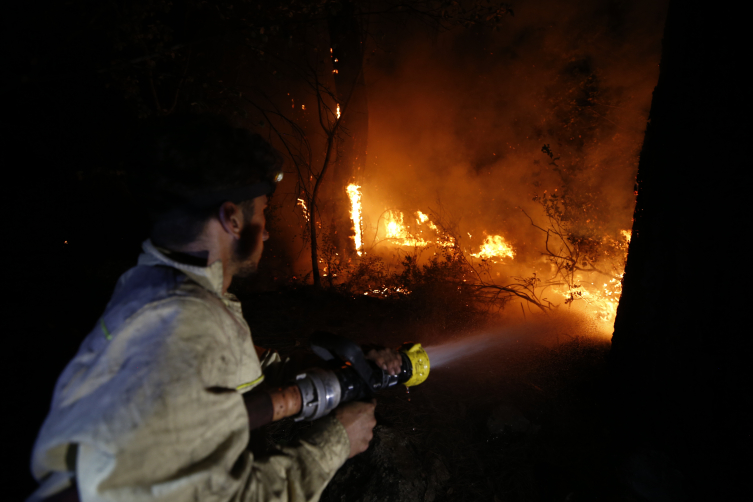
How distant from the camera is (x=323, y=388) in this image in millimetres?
1714

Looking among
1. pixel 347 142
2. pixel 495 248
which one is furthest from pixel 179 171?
pixel 495 248

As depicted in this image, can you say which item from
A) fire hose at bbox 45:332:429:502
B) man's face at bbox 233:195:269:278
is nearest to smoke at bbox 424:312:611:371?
fire hose at bbox 45:332:429:502

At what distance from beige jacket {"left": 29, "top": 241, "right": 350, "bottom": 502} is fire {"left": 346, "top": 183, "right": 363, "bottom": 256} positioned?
8.78 metres

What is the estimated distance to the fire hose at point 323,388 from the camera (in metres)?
1.61

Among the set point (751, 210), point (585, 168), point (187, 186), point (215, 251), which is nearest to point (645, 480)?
point (751, 210)

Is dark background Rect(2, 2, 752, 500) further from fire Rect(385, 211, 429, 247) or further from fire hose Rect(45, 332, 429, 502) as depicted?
fire Rect(385, 211, 429, 247)

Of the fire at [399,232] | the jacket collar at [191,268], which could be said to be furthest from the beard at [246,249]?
the fire at [399,232]

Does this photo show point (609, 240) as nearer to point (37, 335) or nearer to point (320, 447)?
point (320, 447)

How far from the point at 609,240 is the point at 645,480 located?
6166mm

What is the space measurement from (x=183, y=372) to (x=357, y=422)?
890 millimetres

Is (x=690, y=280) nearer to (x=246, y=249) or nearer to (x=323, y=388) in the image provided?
(x=323, y=388)

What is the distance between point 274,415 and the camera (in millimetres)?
1625

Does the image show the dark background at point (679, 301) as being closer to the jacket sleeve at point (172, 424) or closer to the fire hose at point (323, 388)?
the fire hose at point (323, 388)

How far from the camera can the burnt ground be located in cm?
287
